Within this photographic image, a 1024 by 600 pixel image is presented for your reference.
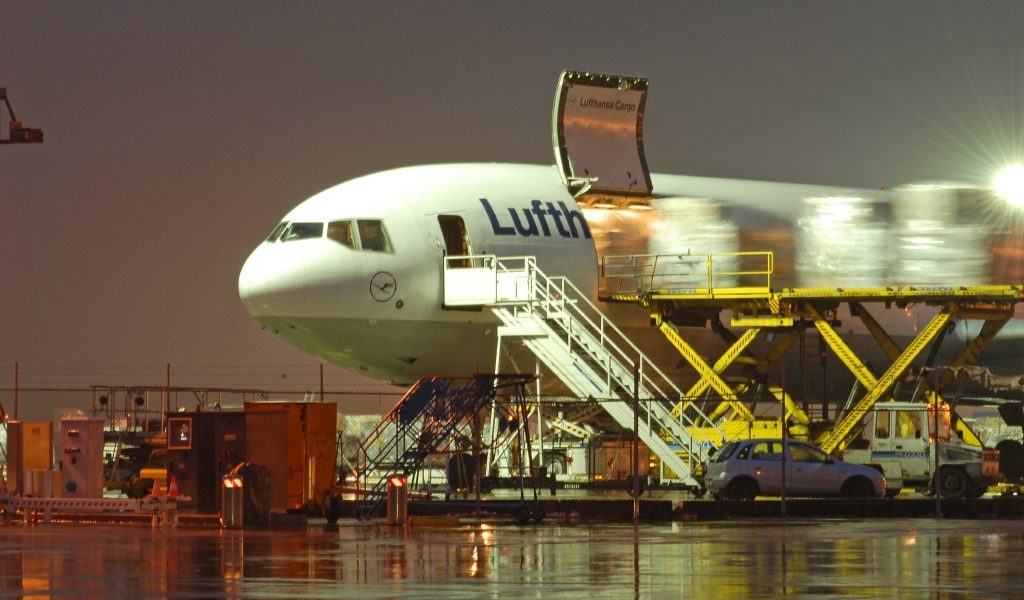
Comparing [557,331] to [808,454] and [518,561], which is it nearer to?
[808,454]

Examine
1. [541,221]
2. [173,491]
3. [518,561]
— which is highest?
[541,221]

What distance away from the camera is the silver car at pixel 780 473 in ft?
105

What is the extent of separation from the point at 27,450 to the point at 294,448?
5.58 meters

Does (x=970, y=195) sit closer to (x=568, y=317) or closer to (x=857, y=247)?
(x=857, y=247)

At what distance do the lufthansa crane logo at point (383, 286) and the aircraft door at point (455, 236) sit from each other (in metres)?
1.31

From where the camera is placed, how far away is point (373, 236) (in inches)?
1382

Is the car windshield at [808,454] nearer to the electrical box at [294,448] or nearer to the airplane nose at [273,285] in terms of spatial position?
the airplane nose at [273,285]

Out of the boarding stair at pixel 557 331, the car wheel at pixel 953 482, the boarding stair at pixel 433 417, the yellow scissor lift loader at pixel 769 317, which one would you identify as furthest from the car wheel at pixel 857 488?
the boarding stair at pixel 433 417

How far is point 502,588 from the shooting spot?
14578 millimetres

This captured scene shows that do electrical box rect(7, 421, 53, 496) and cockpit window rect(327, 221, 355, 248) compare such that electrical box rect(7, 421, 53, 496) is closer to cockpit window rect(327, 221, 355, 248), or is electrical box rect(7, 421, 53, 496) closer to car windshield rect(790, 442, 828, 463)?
cockpit window rect(327, 221, 355, 248)

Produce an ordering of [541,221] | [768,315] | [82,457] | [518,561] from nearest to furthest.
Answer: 1. [518,561]
2. [82,457]
3. [541,221]
4. [768,315]

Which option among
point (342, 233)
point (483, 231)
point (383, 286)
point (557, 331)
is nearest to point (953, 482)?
point (557, 331)

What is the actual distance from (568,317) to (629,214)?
4016mm

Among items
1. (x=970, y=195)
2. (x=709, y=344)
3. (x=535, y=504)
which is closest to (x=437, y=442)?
(x=535, y=504)
